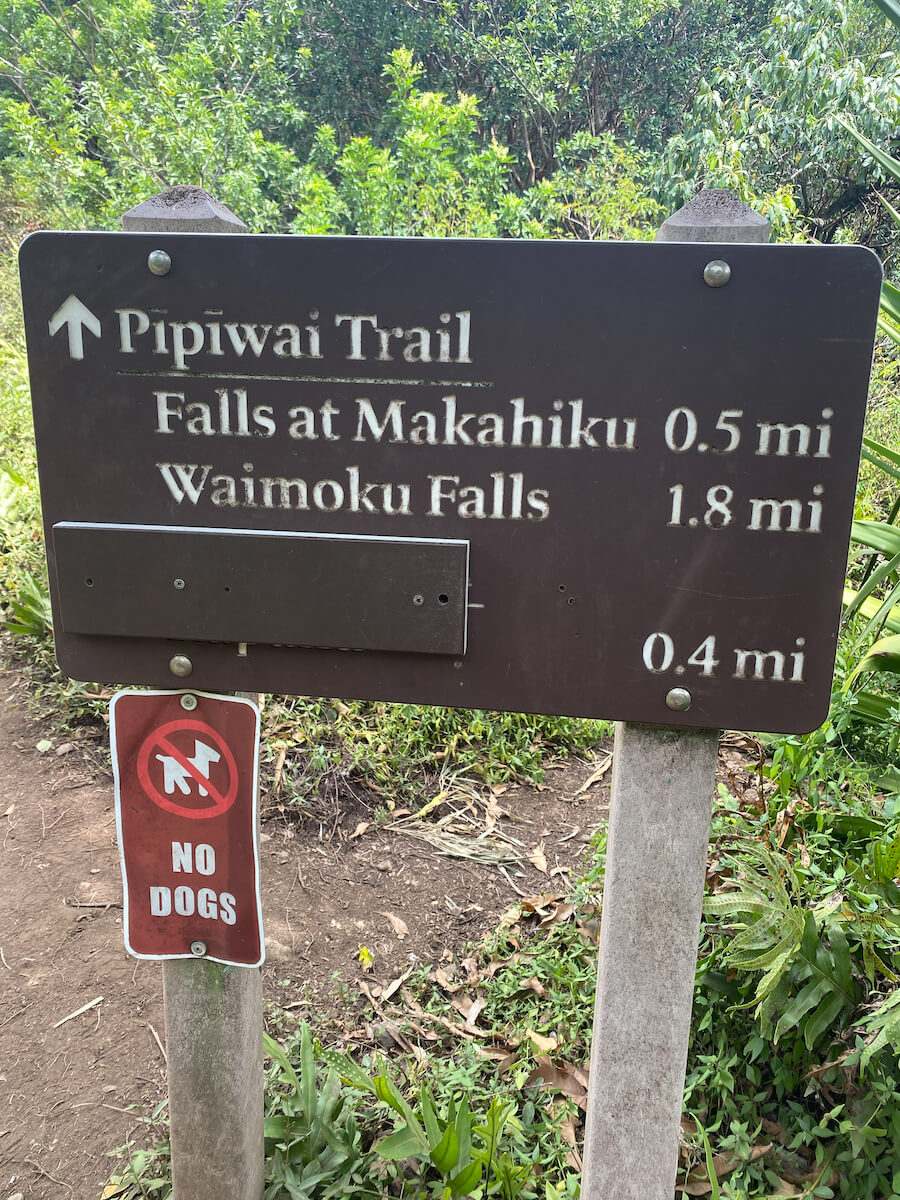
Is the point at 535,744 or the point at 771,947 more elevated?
the point at 771,947

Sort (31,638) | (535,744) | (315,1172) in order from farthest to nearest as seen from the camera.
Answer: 1. (31,638)
2. (535,744)
3. (315,1172)

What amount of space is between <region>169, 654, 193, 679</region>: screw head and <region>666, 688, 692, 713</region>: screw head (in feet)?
2.09

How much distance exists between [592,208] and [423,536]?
23.3 feet

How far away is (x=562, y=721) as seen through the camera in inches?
141

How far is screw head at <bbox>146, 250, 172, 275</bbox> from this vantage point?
1095 millimetres

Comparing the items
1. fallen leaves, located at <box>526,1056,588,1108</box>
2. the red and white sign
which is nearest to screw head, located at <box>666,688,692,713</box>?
the red and white sign

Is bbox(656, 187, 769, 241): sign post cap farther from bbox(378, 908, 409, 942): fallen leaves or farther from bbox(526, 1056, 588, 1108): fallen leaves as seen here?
bbox(378, 908, 409, 942): fallen leaves

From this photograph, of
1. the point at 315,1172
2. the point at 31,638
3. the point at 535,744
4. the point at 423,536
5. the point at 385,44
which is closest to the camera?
the point at 423,536

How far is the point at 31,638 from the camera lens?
4.09 meters

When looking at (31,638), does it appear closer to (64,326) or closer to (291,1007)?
(291,1007)

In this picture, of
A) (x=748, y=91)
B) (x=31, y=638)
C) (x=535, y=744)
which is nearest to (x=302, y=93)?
(x=748, y=91)

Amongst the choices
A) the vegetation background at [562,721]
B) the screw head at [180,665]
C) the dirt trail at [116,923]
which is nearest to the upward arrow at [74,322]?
the screw head at [180,665]

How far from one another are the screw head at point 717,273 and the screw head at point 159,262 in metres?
0.65

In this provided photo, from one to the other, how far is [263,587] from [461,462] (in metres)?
0.31
